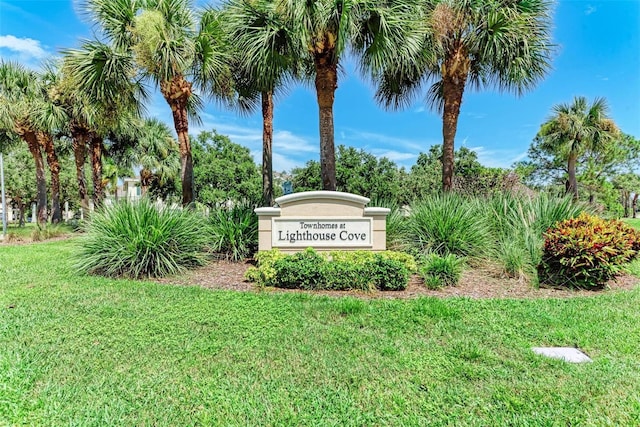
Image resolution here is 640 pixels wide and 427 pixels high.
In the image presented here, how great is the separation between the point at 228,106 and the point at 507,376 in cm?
1096

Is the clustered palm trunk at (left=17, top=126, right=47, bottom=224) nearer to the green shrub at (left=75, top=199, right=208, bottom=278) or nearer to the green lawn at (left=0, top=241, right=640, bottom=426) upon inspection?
the green shrub at (left=75, top=199, right=208, bottom=278)

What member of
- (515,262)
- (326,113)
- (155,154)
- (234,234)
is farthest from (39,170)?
(515,262)

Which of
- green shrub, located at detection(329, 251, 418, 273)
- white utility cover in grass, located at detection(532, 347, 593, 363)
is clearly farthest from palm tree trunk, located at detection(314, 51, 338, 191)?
white utility cover in grass, located at detection(532, 347, 593, 363)

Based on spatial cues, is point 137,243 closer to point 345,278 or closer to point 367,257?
point 345,278

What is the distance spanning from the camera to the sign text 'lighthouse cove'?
21.8ft

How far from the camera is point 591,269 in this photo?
539 cm

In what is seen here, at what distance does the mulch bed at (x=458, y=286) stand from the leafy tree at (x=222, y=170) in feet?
68.4

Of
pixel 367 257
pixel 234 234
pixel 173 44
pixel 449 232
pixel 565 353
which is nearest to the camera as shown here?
pixel 565 353

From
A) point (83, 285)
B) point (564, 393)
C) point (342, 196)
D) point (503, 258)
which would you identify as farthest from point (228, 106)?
point (564, 393)

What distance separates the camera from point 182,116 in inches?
368

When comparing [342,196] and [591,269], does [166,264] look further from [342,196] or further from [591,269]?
[591,269]

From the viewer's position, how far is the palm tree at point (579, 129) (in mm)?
21344

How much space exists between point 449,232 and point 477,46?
5.88 m

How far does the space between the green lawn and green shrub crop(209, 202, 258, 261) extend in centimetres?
267
